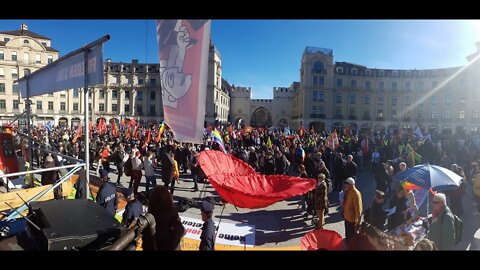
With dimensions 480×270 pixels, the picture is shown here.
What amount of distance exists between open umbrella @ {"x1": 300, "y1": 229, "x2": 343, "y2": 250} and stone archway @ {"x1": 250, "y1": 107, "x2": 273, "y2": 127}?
6931 centimetres

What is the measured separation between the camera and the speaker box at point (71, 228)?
A: 2.30 metres

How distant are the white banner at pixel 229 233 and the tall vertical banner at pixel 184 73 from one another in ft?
11.9

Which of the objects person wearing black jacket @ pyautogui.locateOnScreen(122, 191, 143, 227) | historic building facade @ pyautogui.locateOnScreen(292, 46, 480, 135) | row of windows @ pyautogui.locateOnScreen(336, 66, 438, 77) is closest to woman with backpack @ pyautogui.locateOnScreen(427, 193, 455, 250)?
person wearing black jacket @ pyautogui.locateOnScreen(122, 191, 143, 227)

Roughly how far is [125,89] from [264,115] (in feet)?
115

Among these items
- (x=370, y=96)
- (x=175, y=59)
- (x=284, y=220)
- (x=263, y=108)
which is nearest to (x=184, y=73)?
(x=175, y=59)

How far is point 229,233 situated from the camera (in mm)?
6578

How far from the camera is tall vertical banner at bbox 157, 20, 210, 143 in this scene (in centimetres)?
277

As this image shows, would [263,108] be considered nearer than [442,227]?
No

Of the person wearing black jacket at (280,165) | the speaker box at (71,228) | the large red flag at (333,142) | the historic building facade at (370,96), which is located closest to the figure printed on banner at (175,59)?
the speaker box at (71,228)

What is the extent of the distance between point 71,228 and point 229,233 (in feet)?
15.0

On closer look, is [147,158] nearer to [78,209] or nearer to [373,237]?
[78,209]

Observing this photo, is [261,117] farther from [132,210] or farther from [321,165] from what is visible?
[132,210]

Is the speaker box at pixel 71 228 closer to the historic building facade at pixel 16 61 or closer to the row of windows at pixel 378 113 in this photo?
the row of windows at pixel 378 113
